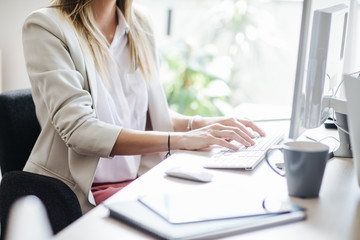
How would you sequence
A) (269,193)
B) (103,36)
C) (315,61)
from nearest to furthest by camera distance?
(269,193)
(315,61)
(103,36)

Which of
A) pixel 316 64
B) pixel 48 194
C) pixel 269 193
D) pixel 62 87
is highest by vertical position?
pixel 316 64

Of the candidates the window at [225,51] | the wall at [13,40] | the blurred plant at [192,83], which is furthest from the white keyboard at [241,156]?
the blurred plant at [192,83]

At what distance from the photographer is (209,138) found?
1.21 m

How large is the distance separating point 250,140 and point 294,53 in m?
2.37

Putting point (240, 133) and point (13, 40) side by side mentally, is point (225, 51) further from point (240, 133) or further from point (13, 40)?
point (240, 133)

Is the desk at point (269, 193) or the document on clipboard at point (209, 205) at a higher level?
the document on clipboard at point (209, 205)

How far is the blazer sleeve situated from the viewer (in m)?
1.22

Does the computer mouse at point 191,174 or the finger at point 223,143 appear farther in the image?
the finger at point 223,143

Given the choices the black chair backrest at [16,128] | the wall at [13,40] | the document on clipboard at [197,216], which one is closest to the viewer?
the document on clipboard at [197,216]

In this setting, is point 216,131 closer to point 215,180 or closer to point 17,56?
point 215,180

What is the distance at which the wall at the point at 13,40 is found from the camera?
251cm

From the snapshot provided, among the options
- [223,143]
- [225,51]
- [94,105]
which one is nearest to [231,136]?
[223,143]

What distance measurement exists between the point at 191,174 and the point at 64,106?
43 centimetres

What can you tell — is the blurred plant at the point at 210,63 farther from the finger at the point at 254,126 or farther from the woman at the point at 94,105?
the finger at the point at 254,126
